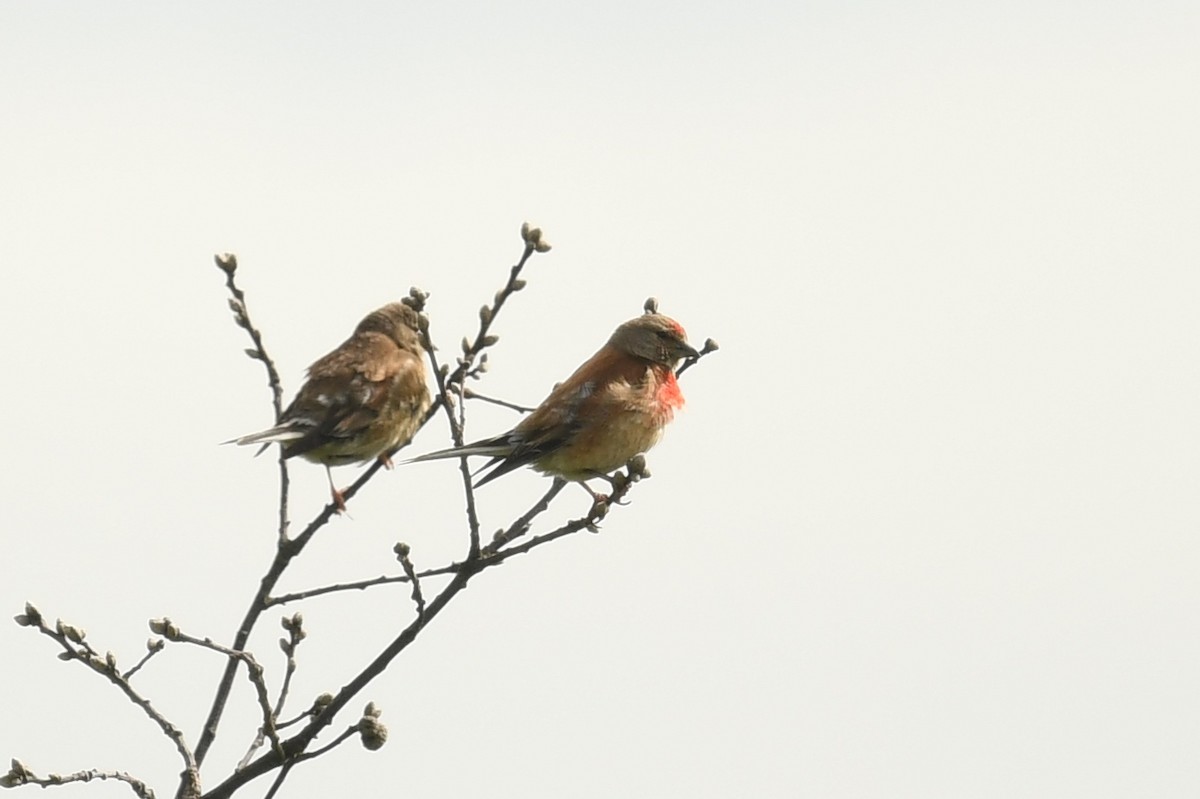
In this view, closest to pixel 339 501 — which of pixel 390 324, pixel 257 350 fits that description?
pixel 257 350

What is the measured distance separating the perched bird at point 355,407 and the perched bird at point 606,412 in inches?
37.5

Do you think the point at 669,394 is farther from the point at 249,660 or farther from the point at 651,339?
the point at 249,660

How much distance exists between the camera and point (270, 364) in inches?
252

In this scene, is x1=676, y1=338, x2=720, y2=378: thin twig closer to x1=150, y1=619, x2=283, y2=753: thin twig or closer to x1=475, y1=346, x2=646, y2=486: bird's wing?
x1=475, y1=346, x2=646, y2=486: bird's wing

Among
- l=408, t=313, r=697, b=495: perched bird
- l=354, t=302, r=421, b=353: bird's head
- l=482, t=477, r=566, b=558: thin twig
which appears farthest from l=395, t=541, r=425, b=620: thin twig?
l=354, t=302, r=421, b=353: bird's head

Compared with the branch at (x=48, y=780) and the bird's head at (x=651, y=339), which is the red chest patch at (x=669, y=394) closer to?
the bird's head at (x=651, y=339)

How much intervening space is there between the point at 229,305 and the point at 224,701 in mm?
1637

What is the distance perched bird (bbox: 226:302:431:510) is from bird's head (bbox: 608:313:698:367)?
3.95ft

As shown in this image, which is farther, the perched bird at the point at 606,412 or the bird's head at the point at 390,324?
the bird's head at the point at 390,324

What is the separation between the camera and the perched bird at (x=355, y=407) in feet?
27.6

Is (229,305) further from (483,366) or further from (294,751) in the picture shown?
(294,751)

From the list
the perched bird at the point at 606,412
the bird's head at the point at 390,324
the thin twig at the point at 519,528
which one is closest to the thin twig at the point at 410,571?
the thin twig at the point at 519,528

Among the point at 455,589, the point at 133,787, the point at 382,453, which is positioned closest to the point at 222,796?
the point at 133,787

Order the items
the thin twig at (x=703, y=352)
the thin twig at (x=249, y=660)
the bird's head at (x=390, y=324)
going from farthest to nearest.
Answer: the bird's head at (x=390, y=324) → the thin twig at (x=703, y=352) → the thin twig at (x=249, y=660)
